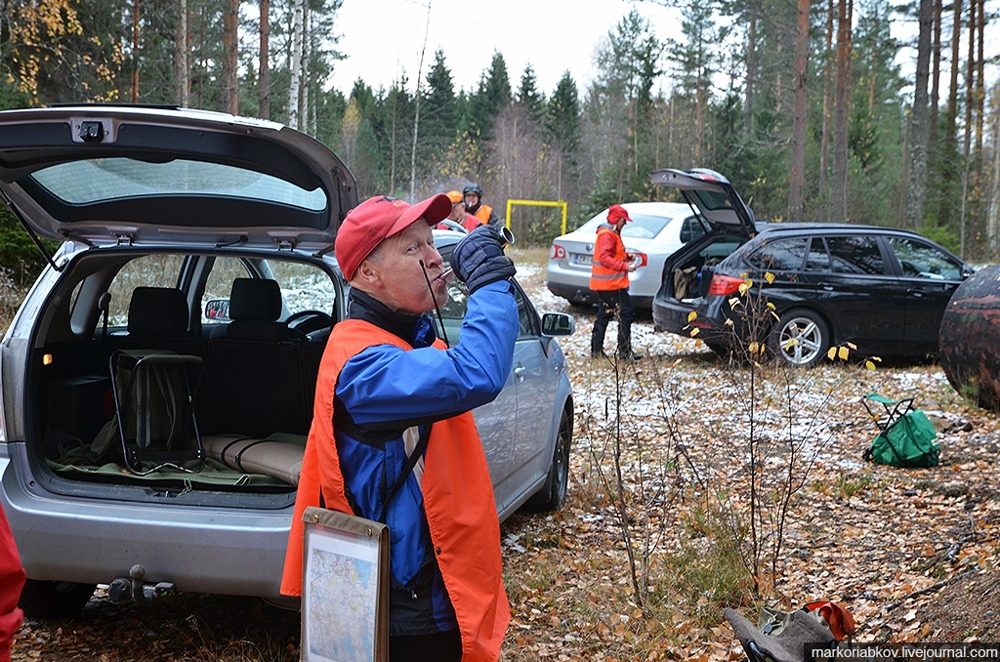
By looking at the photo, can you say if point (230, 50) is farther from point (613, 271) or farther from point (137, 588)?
point (137, 588)

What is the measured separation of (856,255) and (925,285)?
0.82m

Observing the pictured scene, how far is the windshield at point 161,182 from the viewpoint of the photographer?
3826 millimetres

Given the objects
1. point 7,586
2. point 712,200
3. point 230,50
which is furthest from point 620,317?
point 230,50

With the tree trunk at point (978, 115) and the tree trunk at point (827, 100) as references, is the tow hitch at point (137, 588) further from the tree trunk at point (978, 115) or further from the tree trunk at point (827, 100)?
the tree trunk at point (978, 115)

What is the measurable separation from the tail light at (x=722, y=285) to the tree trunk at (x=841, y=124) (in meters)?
13.2

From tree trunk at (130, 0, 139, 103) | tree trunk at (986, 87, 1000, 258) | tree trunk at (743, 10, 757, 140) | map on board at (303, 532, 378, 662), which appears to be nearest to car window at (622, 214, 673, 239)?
map on board at (303, 532, 378, 662)

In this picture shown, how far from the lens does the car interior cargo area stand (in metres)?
4.38

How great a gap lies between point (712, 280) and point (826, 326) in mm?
1440

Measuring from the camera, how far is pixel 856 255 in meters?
11.5

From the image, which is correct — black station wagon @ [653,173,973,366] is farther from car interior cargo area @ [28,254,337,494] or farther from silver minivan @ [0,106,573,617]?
car interior cargo area @ [28,254,337,494]

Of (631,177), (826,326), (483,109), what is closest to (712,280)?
(826,326)

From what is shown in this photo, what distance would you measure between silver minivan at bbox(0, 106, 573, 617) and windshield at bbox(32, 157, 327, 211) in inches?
0.4

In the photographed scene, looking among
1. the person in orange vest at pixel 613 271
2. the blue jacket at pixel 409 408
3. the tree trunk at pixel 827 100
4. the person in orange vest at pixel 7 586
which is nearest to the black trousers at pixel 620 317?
the person in orange vest at pixel 613 271

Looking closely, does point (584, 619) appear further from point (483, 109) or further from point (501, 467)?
point (483, 109)
